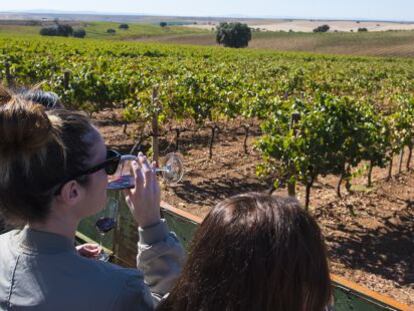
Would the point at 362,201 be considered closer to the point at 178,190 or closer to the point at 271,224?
the point at 178,190

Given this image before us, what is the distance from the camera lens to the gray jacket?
134cm

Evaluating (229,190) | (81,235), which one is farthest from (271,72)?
(81,235)

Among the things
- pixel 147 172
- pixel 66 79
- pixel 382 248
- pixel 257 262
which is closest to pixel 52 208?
pixel 147 172

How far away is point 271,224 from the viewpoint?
1.25 meters

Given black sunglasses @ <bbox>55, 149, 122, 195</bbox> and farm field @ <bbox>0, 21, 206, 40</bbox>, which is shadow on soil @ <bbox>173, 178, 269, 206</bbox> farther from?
farm field @ <bbox>0, 21, 206, 40</bbox>

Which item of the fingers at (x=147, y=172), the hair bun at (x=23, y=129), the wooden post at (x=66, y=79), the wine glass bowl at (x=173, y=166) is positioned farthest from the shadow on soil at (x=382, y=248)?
the wooden post at (x=66, y=79)

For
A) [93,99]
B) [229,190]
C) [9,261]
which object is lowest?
[229,190]

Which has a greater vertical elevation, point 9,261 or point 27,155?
point 27,155

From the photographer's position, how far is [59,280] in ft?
4.42

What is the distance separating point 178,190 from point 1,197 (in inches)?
264

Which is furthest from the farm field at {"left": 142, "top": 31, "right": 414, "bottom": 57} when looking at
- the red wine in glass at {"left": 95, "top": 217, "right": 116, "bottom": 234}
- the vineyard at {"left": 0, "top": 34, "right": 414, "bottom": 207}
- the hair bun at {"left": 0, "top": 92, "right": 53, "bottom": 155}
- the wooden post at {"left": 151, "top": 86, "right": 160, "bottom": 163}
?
the hair bun at {"left": 0, "top": 92, "right": 53, "bottom": 155}

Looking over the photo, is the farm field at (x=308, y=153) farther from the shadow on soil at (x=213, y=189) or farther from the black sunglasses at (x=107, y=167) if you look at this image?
the black sunglasses at (x=107, y=167)

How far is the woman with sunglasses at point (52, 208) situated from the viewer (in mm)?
1341

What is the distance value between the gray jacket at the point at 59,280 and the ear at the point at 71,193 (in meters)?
0.10
